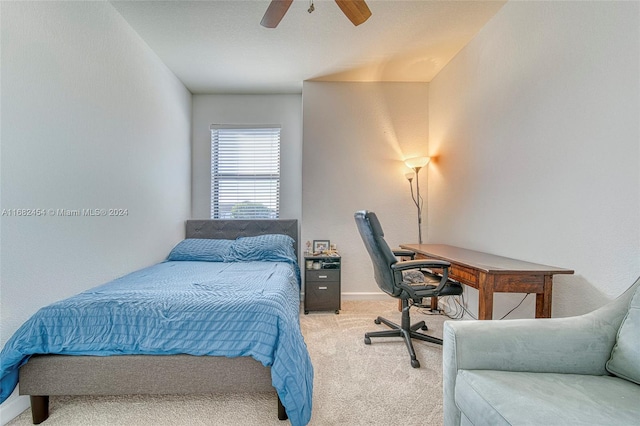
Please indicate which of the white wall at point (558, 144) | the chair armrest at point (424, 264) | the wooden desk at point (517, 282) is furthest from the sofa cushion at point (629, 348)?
the chair armrest at point (424, 264)

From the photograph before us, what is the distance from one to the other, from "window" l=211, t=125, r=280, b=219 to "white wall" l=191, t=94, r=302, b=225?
0.10 m

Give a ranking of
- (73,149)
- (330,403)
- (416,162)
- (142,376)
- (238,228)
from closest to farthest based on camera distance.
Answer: (142,376) → (330,403) → (73,149) → (416,162) → (238,228)

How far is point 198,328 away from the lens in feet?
5.03

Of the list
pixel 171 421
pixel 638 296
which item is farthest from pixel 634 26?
pixel 171 421

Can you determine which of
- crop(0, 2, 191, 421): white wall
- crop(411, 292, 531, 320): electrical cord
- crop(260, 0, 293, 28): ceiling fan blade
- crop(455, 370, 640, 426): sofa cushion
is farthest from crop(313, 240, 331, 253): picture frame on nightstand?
crop(455, 370, 640, 426): sofa cushion

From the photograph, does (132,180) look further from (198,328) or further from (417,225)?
(417,225)

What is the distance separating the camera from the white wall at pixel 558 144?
1419 mm

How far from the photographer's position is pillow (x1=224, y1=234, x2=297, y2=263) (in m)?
3.13

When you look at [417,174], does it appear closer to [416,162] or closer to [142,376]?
[416,162]

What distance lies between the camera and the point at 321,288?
3.17 metres

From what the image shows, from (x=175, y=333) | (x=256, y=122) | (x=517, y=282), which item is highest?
(x=256, y=122)

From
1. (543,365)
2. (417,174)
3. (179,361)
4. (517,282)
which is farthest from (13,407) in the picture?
(417,174)

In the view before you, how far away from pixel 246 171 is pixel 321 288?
1933 mm

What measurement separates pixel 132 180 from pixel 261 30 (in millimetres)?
1769
